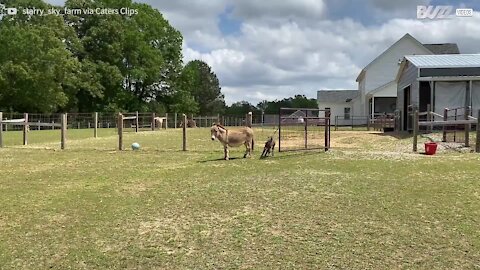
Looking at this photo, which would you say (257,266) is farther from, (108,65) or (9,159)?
(108,65)

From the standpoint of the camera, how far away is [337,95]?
54.6m

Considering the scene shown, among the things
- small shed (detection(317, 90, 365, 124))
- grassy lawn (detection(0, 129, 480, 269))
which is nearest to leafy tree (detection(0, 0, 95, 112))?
small shed (detection(317, 90, 365, 124))

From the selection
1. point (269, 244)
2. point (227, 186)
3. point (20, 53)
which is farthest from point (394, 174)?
point (20, 53)

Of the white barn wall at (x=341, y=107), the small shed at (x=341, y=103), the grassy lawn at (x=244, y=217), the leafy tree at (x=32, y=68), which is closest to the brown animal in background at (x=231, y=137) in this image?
Answer: the grassy lawn at (x=244, y=217)

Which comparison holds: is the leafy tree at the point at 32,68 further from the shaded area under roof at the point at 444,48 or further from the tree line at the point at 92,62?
the shaded area under roof at the point at 444,48

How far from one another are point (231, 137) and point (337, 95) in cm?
4370

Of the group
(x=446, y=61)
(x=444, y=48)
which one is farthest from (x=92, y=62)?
(x=446, y=61)

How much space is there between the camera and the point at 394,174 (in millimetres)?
9570

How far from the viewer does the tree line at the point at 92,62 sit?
43.4 metres

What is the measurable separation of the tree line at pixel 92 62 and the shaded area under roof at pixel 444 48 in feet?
90.4

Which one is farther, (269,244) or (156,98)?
(156,98)

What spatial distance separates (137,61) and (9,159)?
41781 millimetres

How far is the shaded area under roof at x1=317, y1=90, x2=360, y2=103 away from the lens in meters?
53.4

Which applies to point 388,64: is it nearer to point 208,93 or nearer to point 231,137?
point 231,137
